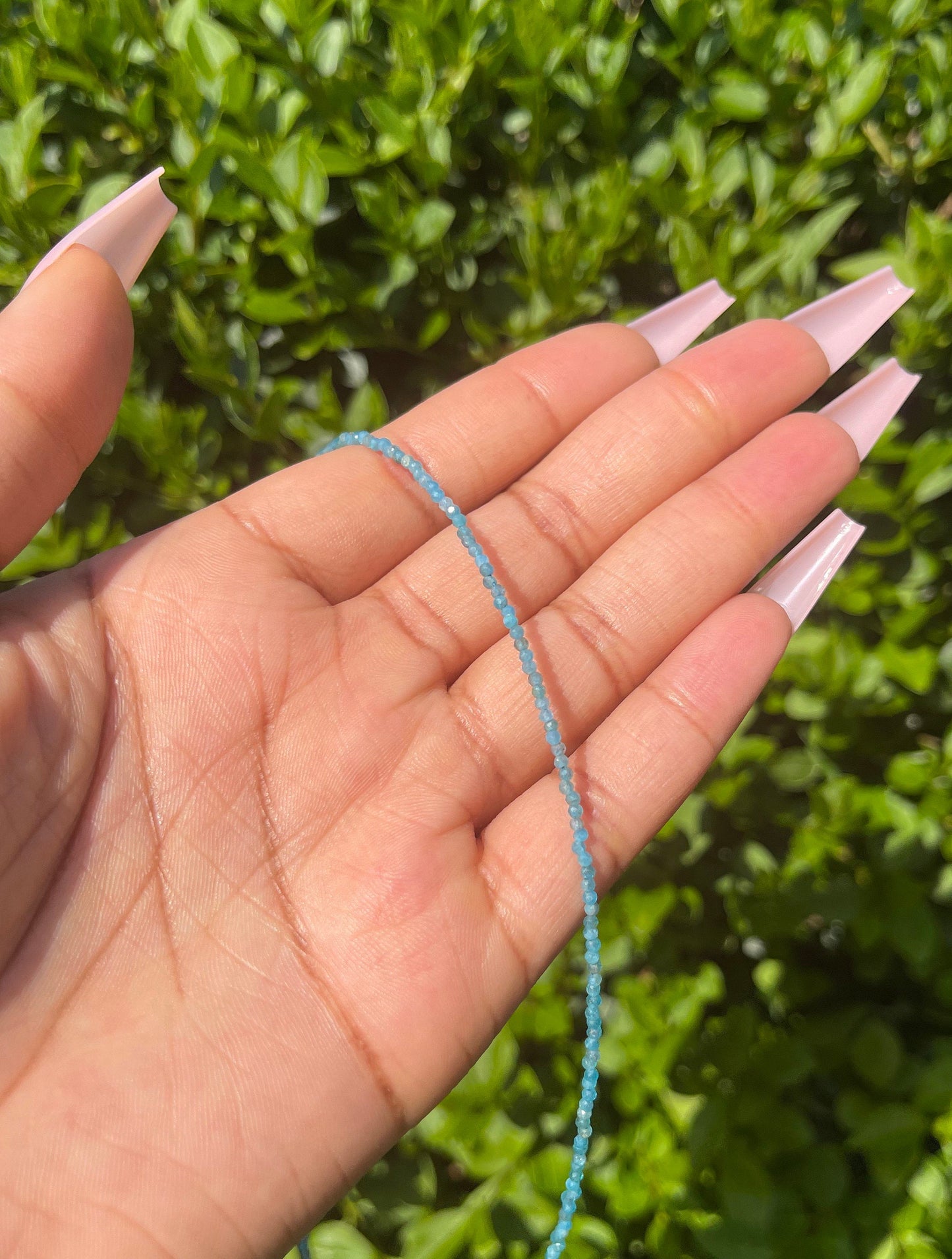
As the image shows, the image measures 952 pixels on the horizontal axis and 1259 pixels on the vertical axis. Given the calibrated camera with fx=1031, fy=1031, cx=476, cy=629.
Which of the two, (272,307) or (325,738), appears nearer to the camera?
(325,738)

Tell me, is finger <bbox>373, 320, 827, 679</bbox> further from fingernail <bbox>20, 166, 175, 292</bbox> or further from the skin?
fingernail <bbox>20, 166, 175, 292</bbox>

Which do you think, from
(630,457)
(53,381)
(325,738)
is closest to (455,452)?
(630,457)

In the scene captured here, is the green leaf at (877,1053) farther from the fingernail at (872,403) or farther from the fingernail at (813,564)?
the fingernail at (872,403)

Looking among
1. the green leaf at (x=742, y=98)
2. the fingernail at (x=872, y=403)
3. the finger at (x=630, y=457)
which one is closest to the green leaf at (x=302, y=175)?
the finger at (x=630, y=457)

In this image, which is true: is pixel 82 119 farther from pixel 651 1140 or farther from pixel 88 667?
pixel 651 1140

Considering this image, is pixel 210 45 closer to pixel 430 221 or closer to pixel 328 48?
pixel 328 48

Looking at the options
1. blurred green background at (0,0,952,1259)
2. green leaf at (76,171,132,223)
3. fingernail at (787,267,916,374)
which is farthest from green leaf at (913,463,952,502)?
green leaf at (76,171,132,223)
